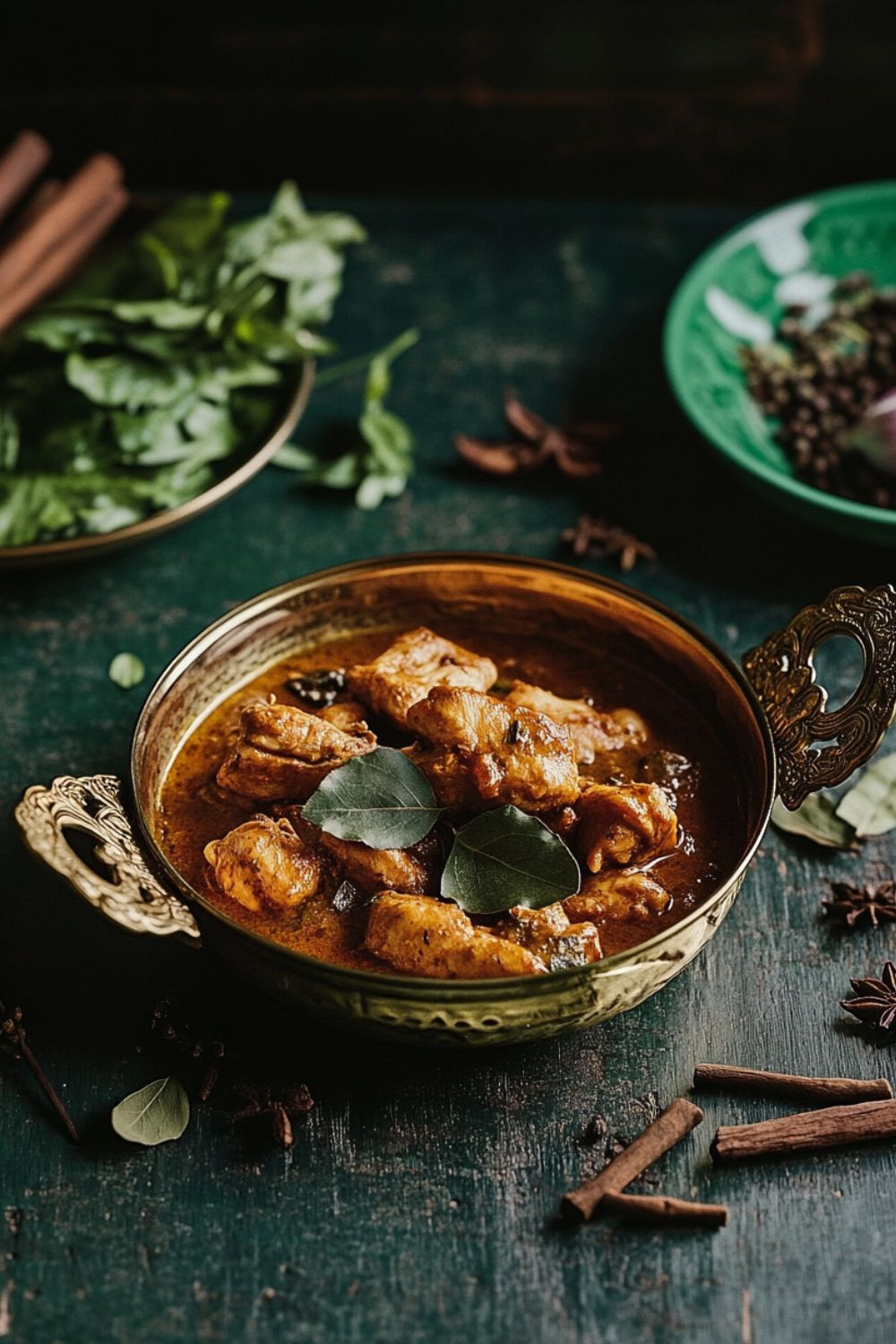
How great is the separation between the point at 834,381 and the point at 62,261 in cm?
212

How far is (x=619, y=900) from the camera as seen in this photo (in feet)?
7.71

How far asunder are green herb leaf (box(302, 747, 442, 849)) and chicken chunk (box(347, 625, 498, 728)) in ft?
0.74

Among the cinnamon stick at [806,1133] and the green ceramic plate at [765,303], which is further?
the green ceramic plate at [765,303]

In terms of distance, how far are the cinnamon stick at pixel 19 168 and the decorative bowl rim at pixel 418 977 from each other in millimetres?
1908

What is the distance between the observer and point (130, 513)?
135 inches

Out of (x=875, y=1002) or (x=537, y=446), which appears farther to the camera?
(x=537, y=446)

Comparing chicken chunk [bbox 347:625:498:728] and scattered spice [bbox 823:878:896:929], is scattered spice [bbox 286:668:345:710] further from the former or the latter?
scattered spice [bbox 823:878:896:929]

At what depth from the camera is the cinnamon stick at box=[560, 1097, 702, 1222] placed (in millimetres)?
2197

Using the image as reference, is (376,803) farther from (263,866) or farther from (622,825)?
(622,825)

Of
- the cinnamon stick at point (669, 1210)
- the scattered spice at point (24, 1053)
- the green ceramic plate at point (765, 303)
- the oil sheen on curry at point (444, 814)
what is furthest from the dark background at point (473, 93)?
the cinnamon stick at point (669, 1210)

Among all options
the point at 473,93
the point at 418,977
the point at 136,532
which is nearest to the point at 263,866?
the point at 418,977

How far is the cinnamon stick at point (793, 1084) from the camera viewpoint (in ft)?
7.75

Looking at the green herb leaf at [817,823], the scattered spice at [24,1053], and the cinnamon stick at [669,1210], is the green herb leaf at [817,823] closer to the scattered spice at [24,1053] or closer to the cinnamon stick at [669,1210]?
the cinnamon stick at [669,1210]

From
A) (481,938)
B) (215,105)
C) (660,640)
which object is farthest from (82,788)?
(215,105)
